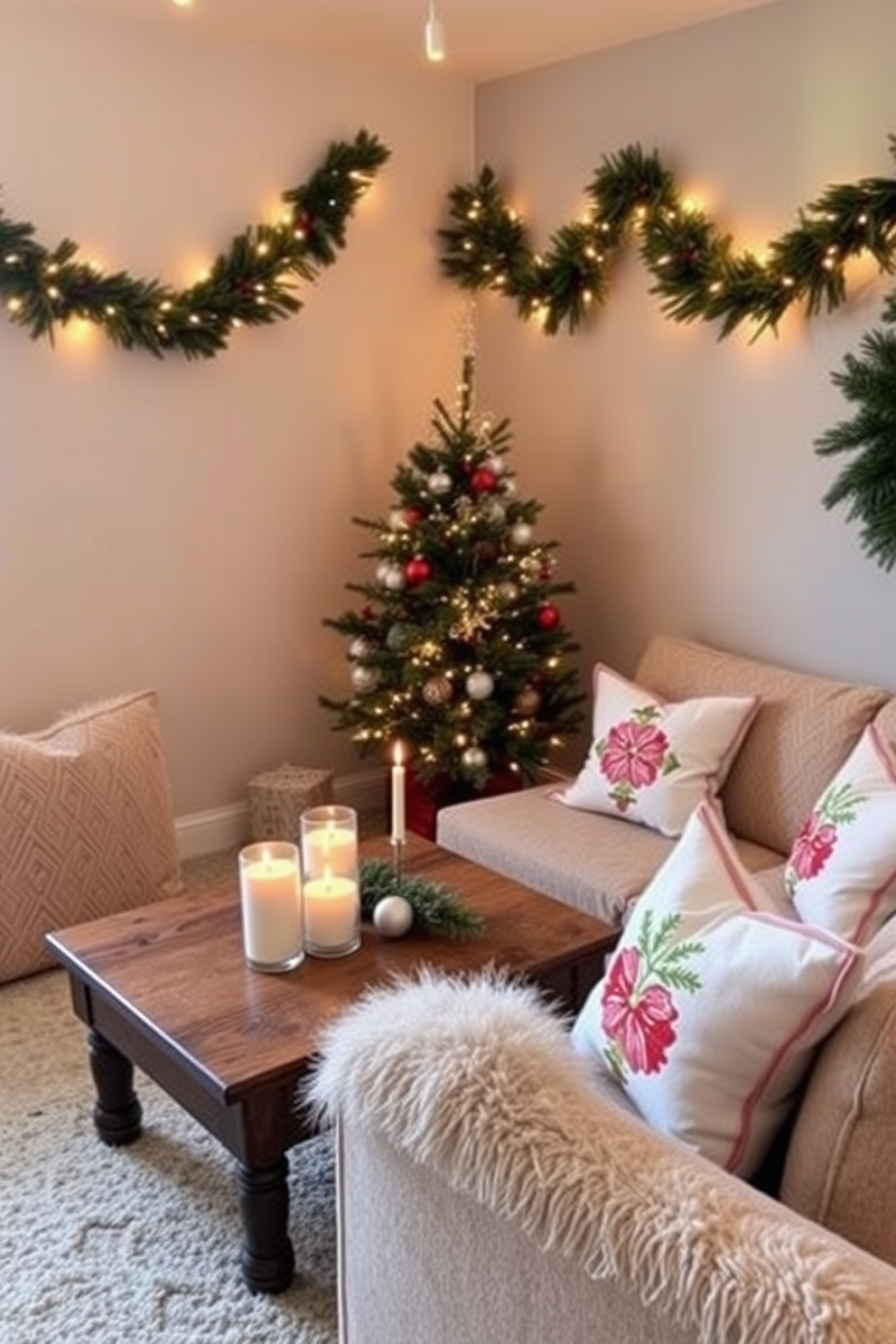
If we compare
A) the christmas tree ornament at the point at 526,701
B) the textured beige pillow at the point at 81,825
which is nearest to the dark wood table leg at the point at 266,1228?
the textured beige pillow at the point at 81,825

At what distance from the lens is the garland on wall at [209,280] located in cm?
324

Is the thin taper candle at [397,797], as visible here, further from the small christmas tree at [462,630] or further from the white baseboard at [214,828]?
the white baseboard at [214,828]

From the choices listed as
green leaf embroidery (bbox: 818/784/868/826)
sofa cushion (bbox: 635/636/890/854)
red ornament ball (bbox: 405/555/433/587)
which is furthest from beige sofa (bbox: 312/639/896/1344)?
red ornament ball (bbox: 405/555/433/587)

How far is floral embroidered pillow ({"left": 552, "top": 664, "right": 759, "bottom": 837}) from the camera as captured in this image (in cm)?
301

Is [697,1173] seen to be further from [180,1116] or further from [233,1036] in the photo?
[180,1116]

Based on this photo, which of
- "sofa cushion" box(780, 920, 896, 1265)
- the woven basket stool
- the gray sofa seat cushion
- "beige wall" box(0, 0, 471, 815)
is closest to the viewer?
"sofa cushion" box(780, 920, 896, 1265)

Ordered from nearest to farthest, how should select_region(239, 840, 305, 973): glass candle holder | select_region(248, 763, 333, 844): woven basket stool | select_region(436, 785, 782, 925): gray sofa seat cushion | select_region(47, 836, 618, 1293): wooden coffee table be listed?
select_region(47, 836, 618, 1293): wooden coffee table, select_region(239, 840, 305, 973): glass candle holder, select_region(436, 785, 782, 925): gray sofa seat cushion, select_region(248, 763, 333, 844): woven basket stool

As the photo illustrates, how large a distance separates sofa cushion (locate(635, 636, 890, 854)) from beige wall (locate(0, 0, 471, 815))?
1505mm

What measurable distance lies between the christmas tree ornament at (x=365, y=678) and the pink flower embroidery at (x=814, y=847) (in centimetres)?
154

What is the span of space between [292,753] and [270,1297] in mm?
2293

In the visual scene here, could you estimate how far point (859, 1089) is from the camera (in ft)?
4.20

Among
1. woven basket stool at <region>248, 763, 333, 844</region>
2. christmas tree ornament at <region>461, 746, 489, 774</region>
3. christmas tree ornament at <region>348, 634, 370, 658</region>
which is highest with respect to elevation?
christmas tree ornament at <region>348, 634, 370, 658</region>

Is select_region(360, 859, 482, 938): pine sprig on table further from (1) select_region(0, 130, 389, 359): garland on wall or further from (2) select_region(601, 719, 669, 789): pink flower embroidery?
(1) select_region(0, 130, 389, 359): garland on wall

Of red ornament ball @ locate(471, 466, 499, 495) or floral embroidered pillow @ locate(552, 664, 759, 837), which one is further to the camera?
red ornament ball @ locate(471, 466, 499, 495)
